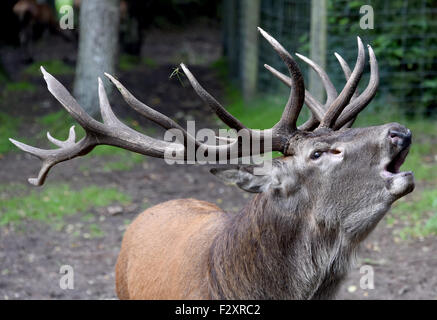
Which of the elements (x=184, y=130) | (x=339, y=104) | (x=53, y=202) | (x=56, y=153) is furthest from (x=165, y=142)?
(x=53, y=202)

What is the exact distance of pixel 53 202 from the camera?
725 centimetres

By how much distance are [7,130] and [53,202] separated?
2983mm

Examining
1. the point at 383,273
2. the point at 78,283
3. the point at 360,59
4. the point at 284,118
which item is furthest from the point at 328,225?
the point at 78,283

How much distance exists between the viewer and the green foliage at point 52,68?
13.6 metres

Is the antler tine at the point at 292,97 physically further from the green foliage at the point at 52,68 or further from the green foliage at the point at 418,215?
the green foliage at the point at 52,68

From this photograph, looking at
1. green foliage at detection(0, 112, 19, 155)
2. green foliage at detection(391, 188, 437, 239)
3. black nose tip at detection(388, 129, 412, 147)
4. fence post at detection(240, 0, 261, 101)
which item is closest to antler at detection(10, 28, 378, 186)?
black nose tip at detection(388, 129, 412, 147)

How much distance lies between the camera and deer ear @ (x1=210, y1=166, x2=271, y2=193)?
341 centimetres

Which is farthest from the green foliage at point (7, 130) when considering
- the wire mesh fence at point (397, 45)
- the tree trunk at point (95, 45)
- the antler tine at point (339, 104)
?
the antler tine at point (339, 104)

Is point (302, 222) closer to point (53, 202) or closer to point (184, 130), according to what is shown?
point (184, 130)

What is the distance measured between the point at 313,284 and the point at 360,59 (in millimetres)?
1378

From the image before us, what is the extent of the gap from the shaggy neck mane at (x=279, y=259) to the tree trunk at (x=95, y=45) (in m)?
5.84

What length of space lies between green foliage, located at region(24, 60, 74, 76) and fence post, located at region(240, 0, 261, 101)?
4.29 metres

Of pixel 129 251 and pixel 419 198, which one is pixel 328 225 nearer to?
pixel 129 251

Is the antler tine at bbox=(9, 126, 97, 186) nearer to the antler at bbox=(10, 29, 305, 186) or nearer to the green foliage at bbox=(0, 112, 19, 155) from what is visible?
the antler at bbox=(10, 29, 305, 186)
